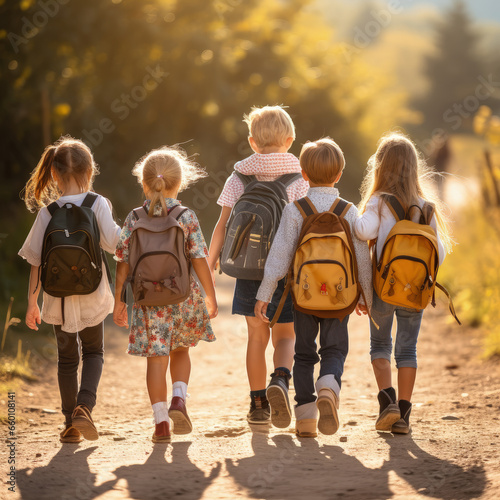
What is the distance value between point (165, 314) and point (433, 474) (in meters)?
1.67

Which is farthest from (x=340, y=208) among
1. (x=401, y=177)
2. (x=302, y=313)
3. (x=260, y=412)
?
(x=260, y=412)

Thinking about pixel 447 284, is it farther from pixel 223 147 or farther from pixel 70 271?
pixel 223 147

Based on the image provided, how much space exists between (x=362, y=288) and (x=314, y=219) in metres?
0.50

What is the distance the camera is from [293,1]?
26.8 metres

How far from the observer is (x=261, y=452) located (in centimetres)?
421

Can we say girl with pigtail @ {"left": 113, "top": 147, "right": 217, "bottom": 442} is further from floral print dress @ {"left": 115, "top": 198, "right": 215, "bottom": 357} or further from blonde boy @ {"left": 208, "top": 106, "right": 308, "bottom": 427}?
blonde boy @ {"left": 208, "top": 106, "right": 308, "bottom": 427}

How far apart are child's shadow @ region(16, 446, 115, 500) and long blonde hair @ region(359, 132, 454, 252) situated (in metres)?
2.10

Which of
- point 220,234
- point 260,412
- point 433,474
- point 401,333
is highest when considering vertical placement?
point 220,234

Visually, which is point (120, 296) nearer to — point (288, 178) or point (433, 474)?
point (288, 178)

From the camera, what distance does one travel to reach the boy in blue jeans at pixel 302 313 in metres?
4.48

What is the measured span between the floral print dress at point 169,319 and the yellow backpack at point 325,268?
552mm

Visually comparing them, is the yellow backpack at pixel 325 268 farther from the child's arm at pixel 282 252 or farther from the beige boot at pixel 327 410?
the beige boot at pixel 327 410

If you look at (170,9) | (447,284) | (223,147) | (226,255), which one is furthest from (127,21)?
(226,255)

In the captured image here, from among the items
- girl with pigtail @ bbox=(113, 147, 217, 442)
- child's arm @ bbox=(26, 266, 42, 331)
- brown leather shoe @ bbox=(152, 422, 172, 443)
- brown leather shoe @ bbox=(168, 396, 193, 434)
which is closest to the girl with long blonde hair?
girl with pigtail @ bbox=(113, 147, 217, 442)
